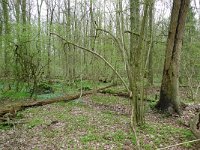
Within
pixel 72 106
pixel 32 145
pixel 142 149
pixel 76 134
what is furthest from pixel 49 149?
pixel 72 106

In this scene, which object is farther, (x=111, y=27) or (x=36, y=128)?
(x=111, y=27)

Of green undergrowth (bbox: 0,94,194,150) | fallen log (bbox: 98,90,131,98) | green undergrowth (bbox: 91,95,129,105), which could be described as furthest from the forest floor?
fallen log (bbox: 98,90,131,98)

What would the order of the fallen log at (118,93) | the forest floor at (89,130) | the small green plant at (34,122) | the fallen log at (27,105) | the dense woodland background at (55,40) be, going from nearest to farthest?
the forest floor at (89,130) < the small green plant at (34,122) < the fallen log at (27,105) < the dense woodland background at (55,40) < the fallen log at (118,93)

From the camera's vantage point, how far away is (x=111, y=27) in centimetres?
2323

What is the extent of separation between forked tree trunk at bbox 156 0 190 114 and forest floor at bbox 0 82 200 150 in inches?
24.5

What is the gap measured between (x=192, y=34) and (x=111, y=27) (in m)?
7.07

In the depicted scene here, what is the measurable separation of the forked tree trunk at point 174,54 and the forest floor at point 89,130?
0.62 m

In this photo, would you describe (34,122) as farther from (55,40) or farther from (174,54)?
(55,40)

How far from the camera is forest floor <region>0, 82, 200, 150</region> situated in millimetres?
7004

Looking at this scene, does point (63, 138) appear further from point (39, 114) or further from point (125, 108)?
point (125, 108)

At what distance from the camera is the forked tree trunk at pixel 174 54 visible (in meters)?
10.2

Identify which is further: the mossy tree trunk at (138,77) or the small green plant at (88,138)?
the mossy tree trunk at (138,77)

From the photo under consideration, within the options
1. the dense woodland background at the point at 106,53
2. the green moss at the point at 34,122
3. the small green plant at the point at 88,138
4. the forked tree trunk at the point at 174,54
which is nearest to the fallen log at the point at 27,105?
the dense woodland background at the point at 106,53

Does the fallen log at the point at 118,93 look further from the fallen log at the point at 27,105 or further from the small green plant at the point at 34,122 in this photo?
the small green plant at the point at 34,122
